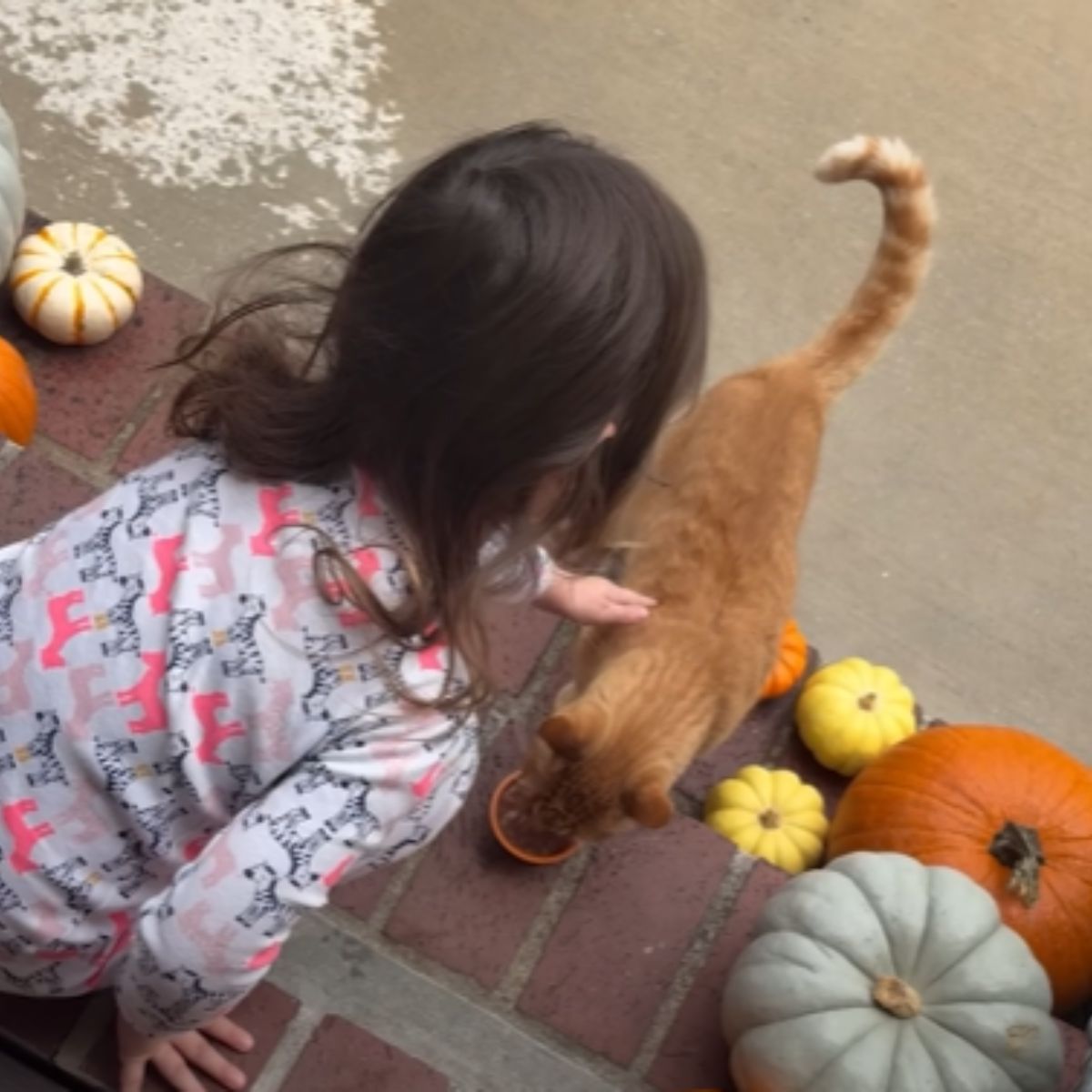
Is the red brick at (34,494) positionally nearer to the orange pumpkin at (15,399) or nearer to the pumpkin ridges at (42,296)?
the orange pumpkin at (15,399)

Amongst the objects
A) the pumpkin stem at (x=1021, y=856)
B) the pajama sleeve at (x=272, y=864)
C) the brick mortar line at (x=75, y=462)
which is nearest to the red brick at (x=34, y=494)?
the brick mortar line at (x=75, y=462)

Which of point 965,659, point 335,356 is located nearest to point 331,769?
point 335,356

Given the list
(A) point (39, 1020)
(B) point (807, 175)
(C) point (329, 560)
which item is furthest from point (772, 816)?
(B) point (807, 175)

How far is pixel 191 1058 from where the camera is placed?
1784mm

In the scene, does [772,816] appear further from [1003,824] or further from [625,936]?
[625,936]

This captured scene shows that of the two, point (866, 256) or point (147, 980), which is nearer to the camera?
point (147, 980)

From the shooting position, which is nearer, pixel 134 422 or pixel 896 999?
pixel 896 999

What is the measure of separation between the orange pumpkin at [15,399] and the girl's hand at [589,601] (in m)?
0.75

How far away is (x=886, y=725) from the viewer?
97.7 inches

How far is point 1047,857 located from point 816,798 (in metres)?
0.34

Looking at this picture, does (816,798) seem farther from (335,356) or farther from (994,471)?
(335,356)

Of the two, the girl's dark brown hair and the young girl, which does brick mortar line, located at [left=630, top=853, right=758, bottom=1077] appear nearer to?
the young girl

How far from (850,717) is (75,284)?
4.11ft

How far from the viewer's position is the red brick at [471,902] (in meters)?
1.92
